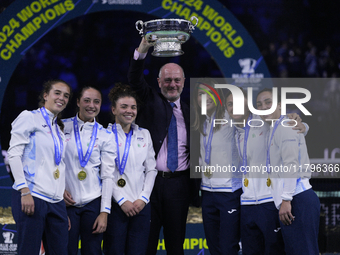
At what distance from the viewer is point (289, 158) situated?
3029 mm

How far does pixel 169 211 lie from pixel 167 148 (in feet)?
1.80

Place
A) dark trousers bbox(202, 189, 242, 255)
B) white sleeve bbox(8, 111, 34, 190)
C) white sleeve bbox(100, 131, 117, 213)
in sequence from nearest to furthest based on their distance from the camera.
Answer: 1. white sleeve bbox(8, 111, 34, 190)
2. white sleeve bbox(100, 131, 117, 213)
3. dark trousers bbox(202, 189, 242, 255)

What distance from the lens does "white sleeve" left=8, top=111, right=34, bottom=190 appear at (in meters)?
2.77

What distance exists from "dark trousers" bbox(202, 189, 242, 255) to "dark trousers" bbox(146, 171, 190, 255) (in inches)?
8.4

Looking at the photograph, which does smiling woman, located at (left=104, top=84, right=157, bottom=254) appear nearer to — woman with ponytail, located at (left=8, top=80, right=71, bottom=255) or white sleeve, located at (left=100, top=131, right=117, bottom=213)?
white sleeve, located at (left=100, top=131, right=117, bottom=213)

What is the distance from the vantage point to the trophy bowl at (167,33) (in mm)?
2975

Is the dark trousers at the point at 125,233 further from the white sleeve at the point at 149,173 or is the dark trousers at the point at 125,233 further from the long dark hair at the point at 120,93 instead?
the long dark hair at the point at 120,93

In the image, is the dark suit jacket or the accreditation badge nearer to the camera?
the accreditation badge

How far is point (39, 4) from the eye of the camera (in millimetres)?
4719

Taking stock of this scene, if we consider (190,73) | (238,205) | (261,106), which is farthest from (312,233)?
(190,73)

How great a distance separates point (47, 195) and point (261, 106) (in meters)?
1.82

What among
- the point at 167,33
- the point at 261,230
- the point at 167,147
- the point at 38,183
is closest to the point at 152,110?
the point at 167,147

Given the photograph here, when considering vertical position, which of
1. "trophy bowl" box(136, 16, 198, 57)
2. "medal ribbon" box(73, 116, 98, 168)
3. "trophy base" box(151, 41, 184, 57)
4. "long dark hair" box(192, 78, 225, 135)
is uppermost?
"trophy bowl" box(136, 16, 198, 57)

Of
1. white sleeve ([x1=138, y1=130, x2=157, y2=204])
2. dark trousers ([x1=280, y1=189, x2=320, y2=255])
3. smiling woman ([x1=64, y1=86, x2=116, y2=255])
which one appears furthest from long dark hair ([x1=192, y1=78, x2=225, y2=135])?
dark trousers ([x1=280, y1=189, x2=320, y2=255])
